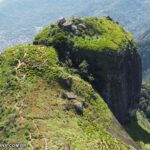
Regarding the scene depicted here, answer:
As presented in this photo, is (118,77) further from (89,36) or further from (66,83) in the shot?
(66,83)

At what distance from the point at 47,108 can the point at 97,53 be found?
102 feet

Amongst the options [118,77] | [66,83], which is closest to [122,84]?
[118,77]

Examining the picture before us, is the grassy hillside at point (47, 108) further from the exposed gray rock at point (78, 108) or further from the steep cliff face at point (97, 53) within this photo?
the steep cliff face at point (97, 53)

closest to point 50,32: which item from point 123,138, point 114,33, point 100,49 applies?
point 100,49

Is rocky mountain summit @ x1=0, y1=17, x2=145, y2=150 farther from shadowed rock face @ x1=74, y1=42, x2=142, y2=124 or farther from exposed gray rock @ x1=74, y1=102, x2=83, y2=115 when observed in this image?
exposed gray rock @ x1=74, y1=102, x2=83, y2=115

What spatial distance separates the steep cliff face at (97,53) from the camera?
338ft

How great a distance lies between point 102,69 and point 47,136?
41262 millimetres

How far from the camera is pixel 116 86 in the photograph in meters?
111

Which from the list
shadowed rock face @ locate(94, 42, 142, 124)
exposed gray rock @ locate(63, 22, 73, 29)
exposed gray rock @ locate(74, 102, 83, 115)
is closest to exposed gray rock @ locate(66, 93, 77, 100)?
exposed gray rock @ locate(74, 102, 83, 115)

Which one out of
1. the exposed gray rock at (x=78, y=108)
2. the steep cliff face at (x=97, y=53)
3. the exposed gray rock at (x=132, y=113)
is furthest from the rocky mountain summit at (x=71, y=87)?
the exposed gray rock at (x=132, y=113)

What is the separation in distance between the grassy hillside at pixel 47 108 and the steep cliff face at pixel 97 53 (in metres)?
7.17

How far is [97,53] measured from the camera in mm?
104125

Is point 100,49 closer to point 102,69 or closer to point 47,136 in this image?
point 102,69

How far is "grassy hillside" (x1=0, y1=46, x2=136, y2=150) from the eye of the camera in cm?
6750
